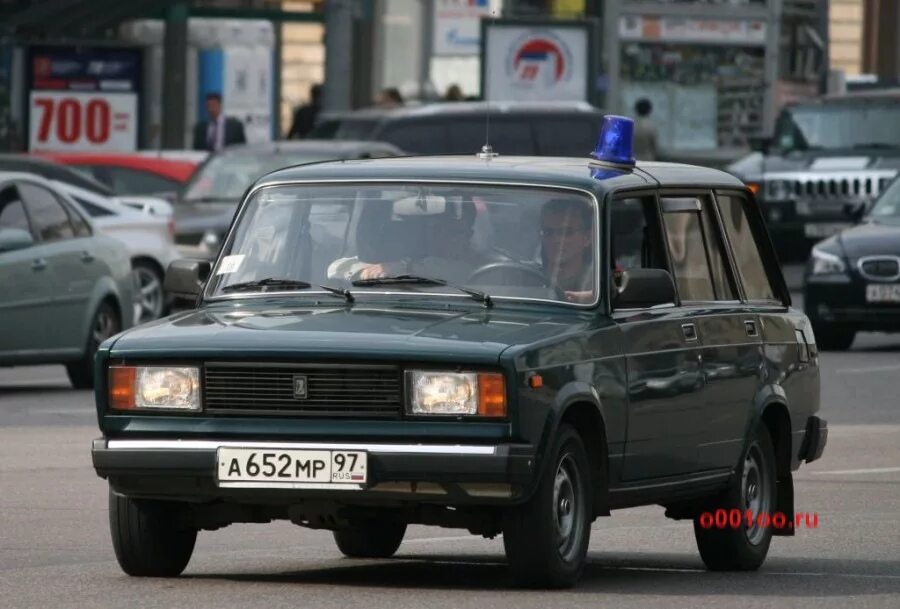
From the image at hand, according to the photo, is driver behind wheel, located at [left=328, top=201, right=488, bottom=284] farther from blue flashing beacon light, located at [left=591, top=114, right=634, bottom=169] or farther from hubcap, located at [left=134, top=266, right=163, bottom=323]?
hubcap, located at [left=134, top=266, right=163, bottom=323]

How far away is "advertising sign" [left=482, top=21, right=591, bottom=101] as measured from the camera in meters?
39.1

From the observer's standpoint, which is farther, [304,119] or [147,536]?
[304,119]

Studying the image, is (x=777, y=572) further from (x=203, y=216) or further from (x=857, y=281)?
(x=203, y=216)

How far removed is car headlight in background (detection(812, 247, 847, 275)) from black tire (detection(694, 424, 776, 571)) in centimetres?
1267

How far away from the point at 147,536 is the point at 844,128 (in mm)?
24352

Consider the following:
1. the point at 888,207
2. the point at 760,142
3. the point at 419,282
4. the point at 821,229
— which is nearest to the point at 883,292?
the point at 888,207

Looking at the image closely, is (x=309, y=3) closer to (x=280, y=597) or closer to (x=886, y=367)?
(x=886, y=367)

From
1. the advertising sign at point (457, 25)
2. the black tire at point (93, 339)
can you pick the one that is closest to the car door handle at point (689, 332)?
the black tire at point (93, 339)

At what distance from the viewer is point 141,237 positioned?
2498 centimetres

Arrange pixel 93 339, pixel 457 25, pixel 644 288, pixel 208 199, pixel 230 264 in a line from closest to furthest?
pixel 644 288 < pixel 230 264 < pixel 93 339 < pixel 208 199 < pixel 457 25

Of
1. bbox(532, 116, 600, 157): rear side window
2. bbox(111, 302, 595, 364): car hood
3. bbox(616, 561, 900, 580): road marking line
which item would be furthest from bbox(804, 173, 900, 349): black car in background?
bbox(111, 302, 595, 364): car hood

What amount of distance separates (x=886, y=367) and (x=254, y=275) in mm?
13086

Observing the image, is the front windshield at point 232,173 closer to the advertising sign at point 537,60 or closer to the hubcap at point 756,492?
the advertising sign at point 537,60

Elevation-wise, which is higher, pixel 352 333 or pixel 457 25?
pixel 457 25
